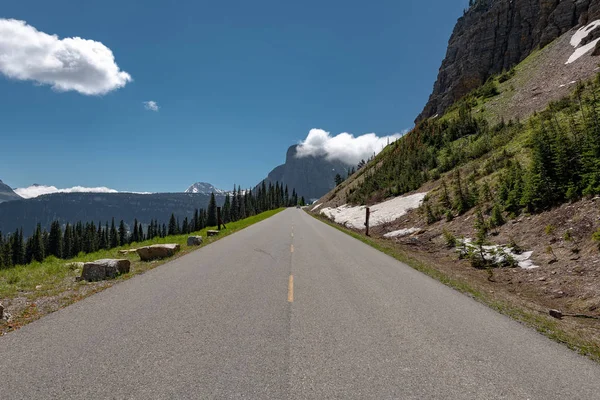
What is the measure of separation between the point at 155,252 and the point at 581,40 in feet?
210

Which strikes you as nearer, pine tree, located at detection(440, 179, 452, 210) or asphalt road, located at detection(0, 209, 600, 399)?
asphalt road, located at detection(0, 209, 600, 399)

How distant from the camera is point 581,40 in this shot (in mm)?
44625

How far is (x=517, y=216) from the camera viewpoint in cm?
1379

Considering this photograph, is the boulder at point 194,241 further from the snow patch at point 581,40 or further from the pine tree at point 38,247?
the pine tree at point 38,247

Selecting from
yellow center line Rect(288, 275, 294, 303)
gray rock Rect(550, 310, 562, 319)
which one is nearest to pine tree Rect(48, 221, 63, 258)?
yellow center line Rect(288, 275, 294, 303)

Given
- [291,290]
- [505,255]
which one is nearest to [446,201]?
[505,255]

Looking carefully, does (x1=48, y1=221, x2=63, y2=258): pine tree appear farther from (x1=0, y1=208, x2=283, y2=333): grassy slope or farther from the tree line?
(x1=0, y1=208, x2=283, y2=333): grassy slope

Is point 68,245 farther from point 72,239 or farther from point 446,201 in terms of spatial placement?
point 446,201

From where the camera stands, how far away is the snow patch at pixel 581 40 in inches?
1572

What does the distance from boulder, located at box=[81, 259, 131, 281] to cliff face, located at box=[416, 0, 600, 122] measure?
3252 inches

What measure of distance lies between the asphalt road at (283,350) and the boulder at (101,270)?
1.99 metres

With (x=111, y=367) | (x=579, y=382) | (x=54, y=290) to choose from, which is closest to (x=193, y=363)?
(x=111, y=367)

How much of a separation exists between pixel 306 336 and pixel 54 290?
293 inches

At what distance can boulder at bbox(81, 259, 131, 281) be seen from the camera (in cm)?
923
